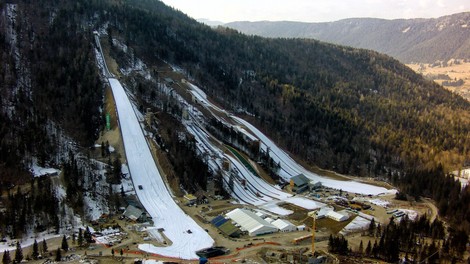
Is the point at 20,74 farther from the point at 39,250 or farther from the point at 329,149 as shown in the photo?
the point at 329,149

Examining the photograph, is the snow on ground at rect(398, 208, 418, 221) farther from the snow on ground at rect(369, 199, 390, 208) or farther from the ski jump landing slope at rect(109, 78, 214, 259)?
the ski jump landing slope at rect(109, 78, 214, 259)

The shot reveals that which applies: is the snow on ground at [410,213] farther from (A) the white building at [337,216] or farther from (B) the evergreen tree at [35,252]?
(B) the evergreen tree at [35,252]

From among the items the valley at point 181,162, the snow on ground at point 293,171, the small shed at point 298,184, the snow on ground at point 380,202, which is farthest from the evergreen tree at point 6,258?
the snow on ground at point 293,171

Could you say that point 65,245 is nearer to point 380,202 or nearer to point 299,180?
point 299,180

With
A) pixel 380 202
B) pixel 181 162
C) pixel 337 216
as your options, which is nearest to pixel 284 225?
pixel 337 216

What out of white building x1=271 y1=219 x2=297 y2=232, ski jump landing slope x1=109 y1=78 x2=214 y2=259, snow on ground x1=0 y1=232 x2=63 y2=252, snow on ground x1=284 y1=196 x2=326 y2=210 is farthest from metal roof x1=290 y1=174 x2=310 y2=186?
A: snow on ground x1=0 y1=232 x2=63 y2=252

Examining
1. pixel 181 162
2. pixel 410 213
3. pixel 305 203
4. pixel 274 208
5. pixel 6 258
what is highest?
pixel 181 162
